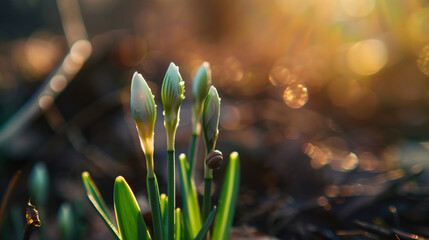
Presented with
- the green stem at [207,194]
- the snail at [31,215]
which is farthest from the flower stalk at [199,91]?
the snail at [31,215]

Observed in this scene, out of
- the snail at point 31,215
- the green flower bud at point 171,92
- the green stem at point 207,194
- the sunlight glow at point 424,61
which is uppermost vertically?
the green flower bud at point 171,92

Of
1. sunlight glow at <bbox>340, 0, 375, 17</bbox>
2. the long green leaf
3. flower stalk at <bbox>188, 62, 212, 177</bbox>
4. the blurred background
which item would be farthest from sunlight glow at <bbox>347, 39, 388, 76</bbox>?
the long green leaf

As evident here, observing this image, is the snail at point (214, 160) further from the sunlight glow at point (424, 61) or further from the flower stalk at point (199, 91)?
the sunlight glow at point (424, 61)

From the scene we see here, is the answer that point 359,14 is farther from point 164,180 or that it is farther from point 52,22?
point 52,22

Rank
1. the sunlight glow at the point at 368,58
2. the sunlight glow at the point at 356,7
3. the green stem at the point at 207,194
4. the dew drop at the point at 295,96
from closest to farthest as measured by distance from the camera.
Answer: the green stem at the point at 207,194
the dew drop at the point at 295,96
the sunlight glow at the point at 356,7
the sunlight glow at the point at 368,58

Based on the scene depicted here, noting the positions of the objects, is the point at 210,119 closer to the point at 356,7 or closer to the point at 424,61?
the point at 424,61

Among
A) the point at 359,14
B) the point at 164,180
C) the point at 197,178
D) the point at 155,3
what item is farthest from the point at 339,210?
the point at 155,3

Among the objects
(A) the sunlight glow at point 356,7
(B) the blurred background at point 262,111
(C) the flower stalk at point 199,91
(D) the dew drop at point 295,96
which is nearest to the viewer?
(C) the flower stalk at point 199,91

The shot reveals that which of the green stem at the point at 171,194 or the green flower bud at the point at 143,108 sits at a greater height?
the green flower bud at the point at 143,108
